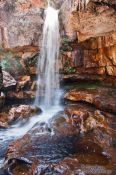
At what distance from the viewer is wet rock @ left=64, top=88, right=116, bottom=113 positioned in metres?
9.39

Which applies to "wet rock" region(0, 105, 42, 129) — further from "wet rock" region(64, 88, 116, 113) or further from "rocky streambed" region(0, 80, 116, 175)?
"wet rock" region(64, 88, 116, 113)

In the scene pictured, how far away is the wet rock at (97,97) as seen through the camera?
30.8ft

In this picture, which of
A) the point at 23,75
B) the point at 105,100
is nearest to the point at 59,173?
the point at 105,100

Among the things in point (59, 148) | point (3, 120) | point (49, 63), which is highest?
point (49, 63)

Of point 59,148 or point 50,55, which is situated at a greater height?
point 50,55

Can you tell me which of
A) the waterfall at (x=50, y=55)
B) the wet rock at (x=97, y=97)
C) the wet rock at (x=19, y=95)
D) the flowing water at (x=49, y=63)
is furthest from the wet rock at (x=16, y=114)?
the waterfall at (x=50, y=55)

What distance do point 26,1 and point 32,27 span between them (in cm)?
125

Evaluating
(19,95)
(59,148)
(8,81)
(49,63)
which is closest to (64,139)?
(59,148)

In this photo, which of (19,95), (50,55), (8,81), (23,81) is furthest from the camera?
(50,55)

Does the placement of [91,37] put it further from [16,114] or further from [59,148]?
[59,148]

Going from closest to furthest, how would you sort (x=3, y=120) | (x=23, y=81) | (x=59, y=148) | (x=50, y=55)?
(x=59, y=148), (x=3, y=120), (x=23, y=81), (x=50, y=55)

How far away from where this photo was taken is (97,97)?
10.0m

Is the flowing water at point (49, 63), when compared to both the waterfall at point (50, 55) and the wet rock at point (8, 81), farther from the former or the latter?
Answer: the wet rock at point (8, 81)

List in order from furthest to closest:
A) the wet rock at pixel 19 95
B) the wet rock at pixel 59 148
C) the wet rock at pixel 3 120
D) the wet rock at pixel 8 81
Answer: the wet rock at pixel 19 95 < the wet rock at pixel 8 81 < the wet rock at pixel 3 120 < the wet rock at pixel 59 148
